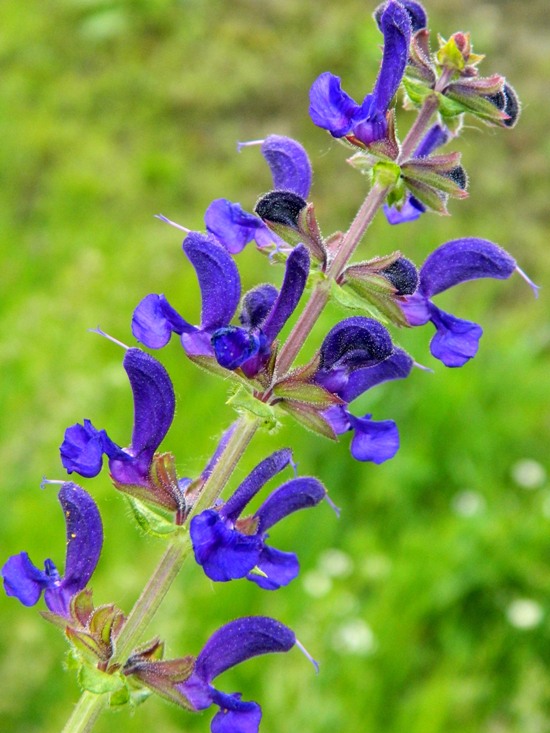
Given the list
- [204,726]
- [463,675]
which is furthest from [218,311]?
[463,675]

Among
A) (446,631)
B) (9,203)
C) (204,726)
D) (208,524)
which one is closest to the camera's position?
(208,524)

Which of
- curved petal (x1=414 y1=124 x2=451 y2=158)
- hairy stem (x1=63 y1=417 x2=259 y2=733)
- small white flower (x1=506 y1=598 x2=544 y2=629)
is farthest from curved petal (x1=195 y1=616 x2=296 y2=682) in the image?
small white flower (x1=506 y1=598 x2=544 y2=629)

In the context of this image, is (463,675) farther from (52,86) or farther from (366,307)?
(52,86)

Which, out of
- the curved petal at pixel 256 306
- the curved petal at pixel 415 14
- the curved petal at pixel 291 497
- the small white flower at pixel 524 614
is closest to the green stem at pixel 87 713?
the curved petal at pixel 291 497

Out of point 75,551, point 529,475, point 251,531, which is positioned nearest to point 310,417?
point 251,531

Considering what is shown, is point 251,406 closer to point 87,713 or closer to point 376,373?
point 376,373

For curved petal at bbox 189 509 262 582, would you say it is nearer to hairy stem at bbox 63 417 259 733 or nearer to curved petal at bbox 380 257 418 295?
hairy stem at bbox 63 417 259 733
